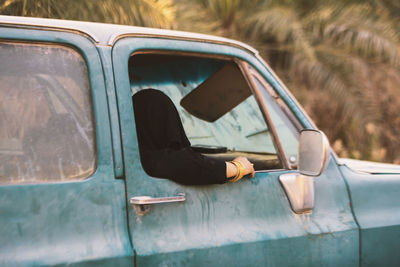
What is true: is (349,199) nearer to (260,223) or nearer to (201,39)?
(260,223)

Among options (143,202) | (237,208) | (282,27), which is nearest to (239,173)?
(237,208)

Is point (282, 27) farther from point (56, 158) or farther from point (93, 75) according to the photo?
point (56, 158)

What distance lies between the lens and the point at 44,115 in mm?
1747

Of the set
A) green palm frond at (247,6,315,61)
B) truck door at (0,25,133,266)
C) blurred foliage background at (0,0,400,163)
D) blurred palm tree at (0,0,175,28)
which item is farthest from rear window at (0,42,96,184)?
green palm frond at (247,6,315,61)

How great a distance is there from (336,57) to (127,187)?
24.5 ft

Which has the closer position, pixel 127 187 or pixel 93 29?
pixel 127 187

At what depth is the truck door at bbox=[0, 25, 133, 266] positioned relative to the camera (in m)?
1.59

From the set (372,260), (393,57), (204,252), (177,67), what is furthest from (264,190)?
(393,57)

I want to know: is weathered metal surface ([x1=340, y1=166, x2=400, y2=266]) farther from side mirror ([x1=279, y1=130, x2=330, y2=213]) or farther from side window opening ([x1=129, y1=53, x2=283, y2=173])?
side window opening ([x1=129, y1=53, x2=283, y2=173])

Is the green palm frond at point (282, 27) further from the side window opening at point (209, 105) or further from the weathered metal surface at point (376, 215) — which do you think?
the weathered metal surface at point (376, 215)

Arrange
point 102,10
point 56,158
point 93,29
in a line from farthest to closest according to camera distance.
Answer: point 102,10, point 93,29, point 56,158

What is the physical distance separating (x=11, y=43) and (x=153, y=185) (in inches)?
30.5

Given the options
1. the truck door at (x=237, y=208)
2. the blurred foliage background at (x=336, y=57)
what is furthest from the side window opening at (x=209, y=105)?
the blurred foliage background at (x=336, y=57)

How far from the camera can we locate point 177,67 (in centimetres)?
312
